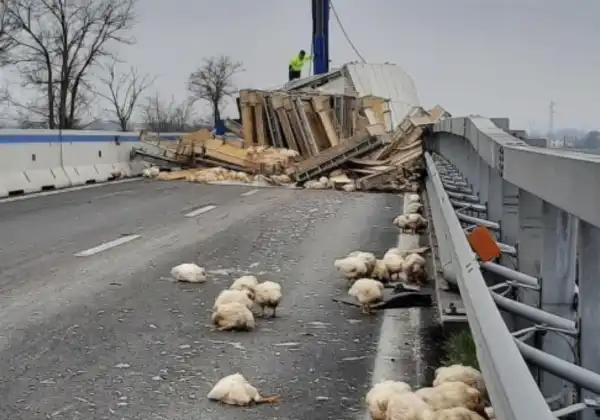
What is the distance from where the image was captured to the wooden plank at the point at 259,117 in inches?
1072

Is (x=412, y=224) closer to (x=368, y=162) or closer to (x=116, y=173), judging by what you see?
(x=368, y=162)

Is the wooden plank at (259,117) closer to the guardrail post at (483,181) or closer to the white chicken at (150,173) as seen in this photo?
the white chicken at (150,173)

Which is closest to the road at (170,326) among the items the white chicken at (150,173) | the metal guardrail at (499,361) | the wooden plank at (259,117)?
the metal guardrail at (499,361)

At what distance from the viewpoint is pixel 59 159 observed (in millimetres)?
22609

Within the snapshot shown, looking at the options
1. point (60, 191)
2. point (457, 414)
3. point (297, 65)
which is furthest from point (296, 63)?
point (457, 414)

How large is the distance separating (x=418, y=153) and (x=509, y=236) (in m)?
16.4

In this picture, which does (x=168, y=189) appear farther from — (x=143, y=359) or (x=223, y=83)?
(x=223, y=83)

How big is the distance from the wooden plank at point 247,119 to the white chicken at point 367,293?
19407 millimetres

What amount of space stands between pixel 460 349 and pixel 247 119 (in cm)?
2190

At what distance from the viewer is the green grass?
18.4 feet

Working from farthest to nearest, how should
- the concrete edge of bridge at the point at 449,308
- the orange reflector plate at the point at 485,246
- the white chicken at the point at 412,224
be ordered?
the white chicken at the point at 412,224
the concrete edge of bridge at the point at 449,308
the orange reflector plate at the point at 485,246

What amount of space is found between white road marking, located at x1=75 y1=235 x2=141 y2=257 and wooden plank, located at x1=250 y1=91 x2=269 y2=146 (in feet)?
49.2

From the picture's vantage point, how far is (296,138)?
87.1 feet

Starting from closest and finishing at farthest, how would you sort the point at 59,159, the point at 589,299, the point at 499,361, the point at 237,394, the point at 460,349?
the point at 499,361, the point at 589,299, the point at 237,394, the point at 460,349, the point at 59,159
